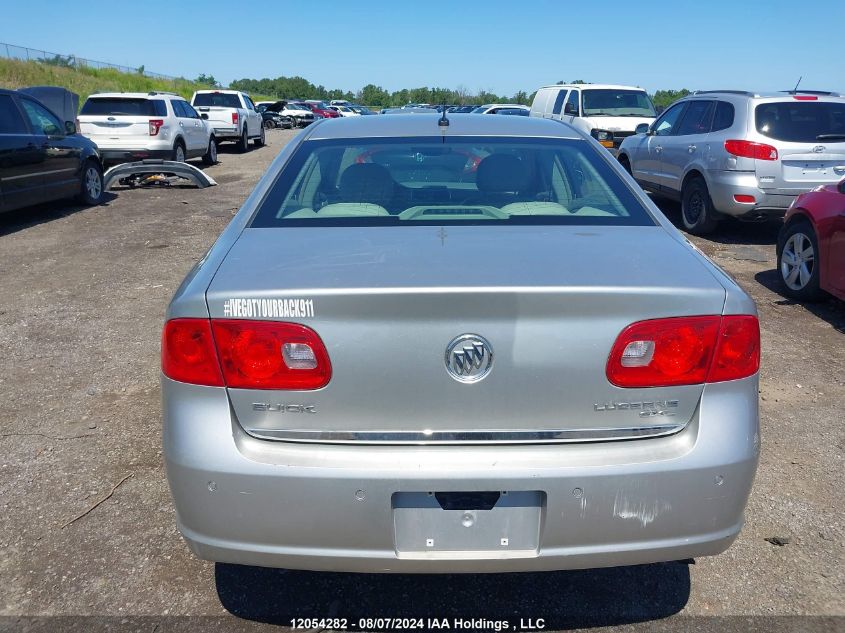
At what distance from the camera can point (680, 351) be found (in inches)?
84.0

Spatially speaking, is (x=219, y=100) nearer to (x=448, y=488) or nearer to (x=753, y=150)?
(x=753, y=150)

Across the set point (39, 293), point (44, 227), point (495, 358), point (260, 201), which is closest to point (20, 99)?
point (44, 227)

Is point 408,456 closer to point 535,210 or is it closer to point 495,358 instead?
point 495,358

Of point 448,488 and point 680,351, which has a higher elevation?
point 680,351

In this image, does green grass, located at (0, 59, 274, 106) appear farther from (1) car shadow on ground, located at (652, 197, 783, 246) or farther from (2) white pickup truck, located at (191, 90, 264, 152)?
(1) car shadow on ground, located at (652, 197, 783, 246)

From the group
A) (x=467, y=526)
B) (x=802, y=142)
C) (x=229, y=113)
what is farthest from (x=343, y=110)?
(x=467, y=526)

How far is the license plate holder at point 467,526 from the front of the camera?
6.89 ft

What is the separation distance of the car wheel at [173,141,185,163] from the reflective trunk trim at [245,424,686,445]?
48.6ft

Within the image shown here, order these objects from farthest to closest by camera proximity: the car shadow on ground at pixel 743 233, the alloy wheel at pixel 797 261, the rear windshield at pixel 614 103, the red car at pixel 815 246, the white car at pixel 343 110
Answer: the white car at pixel 343 110
the rear windshield at pixel 614 103
the car shadow on ground at pixel 743 233
the alloy wheel at pixel 797 261
the red car at pixel 815 246

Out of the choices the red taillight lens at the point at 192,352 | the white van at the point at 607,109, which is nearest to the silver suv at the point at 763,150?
the white van at the point at 607,109

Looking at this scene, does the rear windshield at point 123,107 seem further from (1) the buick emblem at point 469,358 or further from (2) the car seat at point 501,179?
(1) the buick emblem at point 469,358

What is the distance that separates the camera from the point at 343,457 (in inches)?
82.4

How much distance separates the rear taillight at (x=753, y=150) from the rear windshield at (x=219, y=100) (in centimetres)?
1716

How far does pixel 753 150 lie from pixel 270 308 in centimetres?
779
